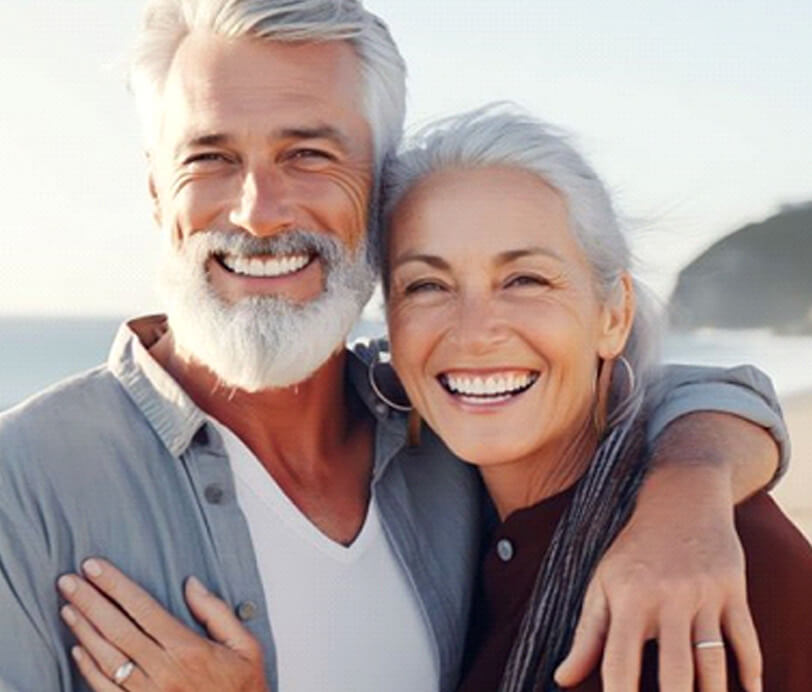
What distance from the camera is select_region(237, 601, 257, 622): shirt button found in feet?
7.80

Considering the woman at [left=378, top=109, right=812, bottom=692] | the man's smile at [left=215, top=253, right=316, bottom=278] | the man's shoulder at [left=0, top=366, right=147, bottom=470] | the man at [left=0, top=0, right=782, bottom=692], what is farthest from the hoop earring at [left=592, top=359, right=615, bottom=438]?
the man's shoulder at [left=0, top=366, right=147, bottom=470]

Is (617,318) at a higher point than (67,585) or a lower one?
higher

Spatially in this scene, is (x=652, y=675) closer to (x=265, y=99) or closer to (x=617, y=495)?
(x=617, y=495)

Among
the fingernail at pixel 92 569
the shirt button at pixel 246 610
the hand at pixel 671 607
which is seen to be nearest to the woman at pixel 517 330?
the hand at pixel 671 607

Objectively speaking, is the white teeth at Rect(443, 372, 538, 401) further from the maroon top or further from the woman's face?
the maroon top

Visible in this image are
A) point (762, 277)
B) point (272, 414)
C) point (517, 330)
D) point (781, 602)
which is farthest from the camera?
point (762, 277)

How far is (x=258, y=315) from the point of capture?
2564mm

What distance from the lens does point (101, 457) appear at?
93.5 inches

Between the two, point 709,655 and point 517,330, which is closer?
point 709,655

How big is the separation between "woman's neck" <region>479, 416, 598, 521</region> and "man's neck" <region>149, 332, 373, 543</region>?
0.94 ft

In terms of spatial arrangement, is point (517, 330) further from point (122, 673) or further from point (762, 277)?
point (762, 277)

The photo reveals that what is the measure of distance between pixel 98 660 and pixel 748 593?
2.97ft

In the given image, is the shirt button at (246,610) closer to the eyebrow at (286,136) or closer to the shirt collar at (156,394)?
the shirt collar at (156,394)

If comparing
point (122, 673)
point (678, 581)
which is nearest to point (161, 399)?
point (122, 673)
